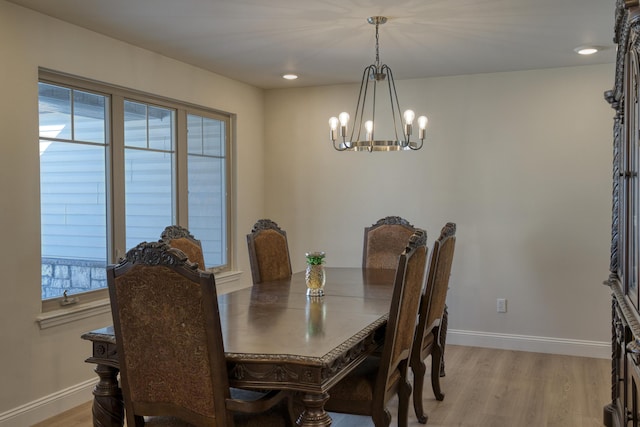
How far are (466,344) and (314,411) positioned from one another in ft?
11.1

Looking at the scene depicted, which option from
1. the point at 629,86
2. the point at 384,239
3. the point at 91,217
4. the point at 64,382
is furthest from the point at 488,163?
the point at 64,382

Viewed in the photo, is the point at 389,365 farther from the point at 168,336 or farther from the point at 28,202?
the point at 28,202

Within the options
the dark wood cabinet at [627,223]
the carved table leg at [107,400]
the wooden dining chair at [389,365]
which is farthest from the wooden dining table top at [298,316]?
the dark wood cabinet at [627,223]

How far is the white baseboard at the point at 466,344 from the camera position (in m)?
3.40

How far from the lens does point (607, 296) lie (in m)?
4.77

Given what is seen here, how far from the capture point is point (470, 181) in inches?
203

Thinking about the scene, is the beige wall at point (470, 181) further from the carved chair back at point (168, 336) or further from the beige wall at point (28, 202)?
the carved chair back at point (168, 336)

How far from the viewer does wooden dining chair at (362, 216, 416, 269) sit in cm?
447

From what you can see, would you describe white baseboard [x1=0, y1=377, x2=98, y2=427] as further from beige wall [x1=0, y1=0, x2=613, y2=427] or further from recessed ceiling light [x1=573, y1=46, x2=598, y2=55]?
recessed ceiling light [x1=573, y1=46, x2=598, y2=55]

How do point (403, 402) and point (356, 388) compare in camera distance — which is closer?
point (356, 388)

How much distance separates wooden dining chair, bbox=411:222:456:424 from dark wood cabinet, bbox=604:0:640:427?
2.87ft

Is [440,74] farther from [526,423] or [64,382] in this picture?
[64,382]

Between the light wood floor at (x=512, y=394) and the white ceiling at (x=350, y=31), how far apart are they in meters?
2.36

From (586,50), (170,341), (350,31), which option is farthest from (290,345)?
(586,50)
